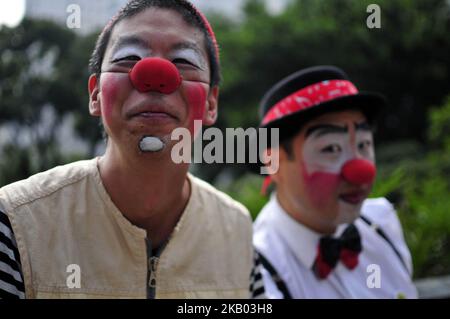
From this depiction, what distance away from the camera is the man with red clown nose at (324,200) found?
229 cm

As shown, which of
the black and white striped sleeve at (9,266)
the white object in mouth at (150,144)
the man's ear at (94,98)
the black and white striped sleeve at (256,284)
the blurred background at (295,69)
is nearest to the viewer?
the black and white striped sleeve at (9,266)

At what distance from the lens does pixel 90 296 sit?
1.47 m

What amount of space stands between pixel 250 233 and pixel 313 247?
2.02ft

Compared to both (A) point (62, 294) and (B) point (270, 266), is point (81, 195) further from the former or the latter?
(B) point (270, 266)

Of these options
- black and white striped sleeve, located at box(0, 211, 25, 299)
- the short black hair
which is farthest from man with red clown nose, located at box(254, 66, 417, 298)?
black and white striped sleeve, located at box(0, 211, 25, 299)

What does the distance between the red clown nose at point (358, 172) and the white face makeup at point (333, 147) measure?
0.03 metres

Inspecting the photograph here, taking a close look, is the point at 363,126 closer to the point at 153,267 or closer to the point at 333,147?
the point at 333,147

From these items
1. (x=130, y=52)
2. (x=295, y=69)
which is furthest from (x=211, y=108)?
(x=295, y=69)

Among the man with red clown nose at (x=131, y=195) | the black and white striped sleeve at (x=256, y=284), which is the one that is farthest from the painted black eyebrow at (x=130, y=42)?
the black and white striped sleeve at (x=256, y=284)

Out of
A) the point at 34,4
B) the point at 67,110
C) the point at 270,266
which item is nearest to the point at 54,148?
the point at 67,110

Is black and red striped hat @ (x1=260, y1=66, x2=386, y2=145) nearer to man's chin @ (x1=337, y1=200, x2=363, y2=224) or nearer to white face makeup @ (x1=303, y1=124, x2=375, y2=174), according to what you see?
white face makeup @ (x1=303, y1=124, x2=375, y2=174)

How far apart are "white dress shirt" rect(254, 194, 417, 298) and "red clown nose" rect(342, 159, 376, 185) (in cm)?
33

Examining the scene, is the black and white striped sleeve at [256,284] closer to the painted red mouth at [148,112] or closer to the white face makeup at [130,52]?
the painted red mouth at [148,112]

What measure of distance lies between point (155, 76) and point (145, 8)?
25 cm
